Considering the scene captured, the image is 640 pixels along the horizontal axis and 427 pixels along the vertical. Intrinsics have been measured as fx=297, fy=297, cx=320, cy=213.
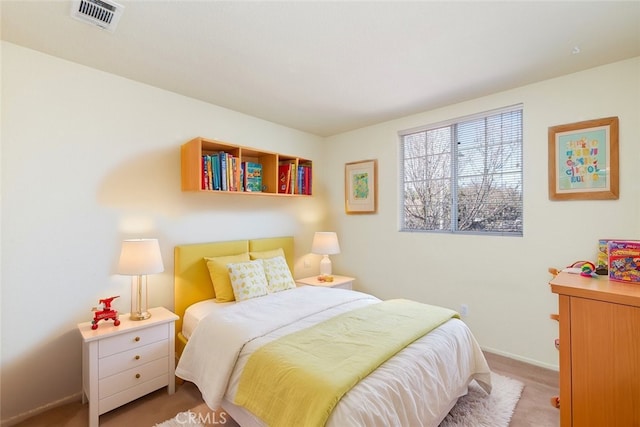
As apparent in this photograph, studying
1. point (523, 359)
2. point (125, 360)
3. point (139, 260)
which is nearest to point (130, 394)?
point (125, 360)

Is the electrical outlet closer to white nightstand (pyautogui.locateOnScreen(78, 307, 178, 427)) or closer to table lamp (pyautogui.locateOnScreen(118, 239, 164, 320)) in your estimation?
white nightstand (pyautogui.locateOnScreen(78, 307, 178, 427))

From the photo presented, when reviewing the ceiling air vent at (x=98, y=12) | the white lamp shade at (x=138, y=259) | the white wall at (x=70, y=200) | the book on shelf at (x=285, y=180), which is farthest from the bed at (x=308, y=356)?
the ceiling air vent at (x=98, y=12)

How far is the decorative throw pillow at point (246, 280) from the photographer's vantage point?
2.62 m

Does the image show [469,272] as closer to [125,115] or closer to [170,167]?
[170,167]

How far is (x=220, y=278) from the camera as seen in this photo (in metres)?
2.70

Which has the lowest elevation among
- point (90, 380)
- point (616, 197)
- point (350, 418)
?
point (90, 380)

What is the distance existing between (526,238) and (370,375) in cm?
204

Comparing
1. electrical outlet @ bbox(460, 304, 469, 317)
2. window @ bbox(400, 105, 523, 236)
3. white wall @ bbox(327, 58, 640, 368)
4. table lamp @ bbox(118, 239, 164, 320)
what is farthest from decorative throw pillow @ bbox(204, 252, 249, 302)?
electrical outlet @ bbox(460, 304, 469, 317)

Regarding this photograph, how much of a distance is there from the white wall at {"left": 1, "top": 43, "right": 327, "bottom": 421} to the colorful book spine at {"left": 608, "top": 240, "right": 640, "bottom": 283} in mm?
2971

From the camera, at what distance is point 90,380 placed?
6.12 feet

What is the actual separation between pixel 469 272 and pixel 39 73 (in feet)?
12.6

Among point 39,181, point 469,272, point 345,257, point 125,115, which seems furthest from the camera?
point 345,257

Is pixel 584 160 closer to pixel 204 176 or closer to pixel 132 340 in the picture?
pixel 204 176

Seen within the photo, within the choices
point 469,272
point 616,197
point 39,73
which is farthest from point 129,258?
point 616,197
